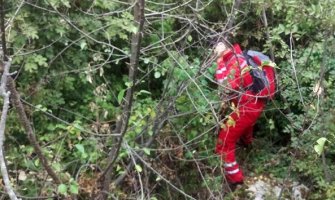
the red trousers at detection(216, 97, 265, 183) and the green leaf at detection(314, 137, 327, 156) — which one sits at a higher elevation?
the green leaf at detection(314, 137, 327, 156)

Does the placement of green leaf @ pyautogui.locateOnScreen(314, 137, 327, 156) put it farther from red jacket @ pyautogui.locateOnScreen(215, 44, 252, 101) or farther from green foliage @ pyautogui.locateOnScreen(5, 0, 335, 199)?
red jacket @ pyautogui.locateOnScreen(215, 44, 252, 101)

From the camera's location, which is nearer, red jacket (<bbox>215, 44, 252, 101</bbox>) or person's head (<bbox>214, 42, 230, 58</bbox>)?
person's head (<bbox>214, 42, 230, 58</bbox>)

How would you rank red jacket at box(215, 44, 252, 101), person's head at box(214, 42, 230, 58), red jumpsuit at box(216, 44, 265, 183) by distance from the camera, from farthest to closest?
red jumpsuit at box(216, 44, 265, 183) < red jacket at box(215, 44, 252, 101) < person's head at box(214, 42, 230, 58)

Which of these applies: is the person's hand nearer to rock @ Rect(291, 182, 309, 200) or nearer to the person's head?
the person's head

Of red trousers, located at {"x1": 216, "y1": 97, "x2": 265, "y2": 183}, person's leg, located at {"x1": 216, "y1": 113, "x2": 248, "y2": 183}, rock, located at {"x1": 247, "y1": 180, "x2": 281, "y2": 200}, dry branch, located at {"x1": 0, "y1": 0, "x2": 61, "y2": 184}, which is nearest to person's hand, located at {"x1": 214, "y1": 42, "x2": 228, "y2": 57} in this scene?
red trousers, located at {"x1": 216, "y1": 97, "x2": 265, "y2": 183}

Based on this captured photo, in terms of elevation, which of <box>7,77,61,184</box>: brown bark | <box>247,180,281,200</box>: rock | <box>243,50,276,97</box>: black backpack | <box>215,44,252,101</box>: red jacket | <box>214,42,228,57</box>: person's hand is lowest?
<box>247,180,281,200</box>: rock

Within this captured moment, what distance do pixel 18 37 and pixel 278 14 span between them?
2.23m

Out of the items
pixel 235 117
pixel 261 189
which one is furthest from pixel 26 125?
pixel 261 189

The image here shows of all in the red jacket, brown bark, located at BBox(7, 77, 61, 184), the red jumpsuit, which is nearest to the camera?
brown bark, located at BBox(7, 77, 61, 184)

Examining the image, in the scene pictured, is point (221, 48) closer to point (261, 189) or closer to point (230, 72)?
point (230, 72)

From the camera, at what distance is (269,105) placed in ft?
17.1

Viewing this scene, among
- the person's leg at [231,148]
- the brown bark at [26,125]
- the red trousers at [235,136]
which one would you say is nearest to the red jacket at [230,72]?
the red trousers at [235,136]

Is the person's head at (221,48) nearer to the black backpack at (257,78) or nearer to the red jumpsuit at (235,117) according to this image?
the red jumpsuit at (235,117)

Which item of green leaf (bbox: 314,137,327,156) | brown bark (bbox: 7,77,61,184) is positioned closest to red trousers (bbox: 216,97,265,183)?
green leaf (bbox: 314,137,327,156)
